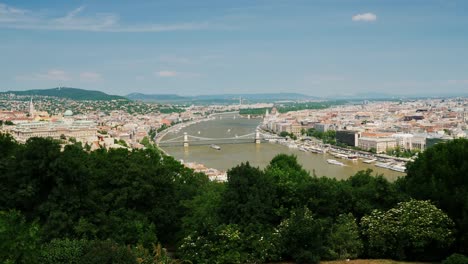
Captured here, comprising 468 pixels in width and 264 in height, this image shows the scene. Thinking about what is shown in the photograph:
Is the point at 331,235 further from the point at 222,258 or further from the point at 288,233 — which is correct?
the point at 222,258

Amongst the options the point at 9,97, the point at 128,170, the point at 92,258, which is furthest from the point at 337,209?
the point at 9,97

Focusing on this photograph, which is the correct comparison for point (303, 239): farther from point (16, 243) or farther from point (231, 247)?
point (16, 243)

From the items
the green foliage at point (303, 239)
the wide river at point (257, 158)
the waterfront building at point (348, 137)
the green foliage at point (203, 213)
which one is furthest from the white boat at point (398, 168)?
the green foliage at point (303, 239)

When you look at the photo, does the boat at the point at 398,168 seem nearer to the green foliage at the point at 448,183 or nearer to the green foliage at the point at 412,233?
the green foliage at the point at 448,183

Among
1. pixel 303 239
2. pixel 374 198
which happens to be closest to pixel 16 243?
pixel 303 239

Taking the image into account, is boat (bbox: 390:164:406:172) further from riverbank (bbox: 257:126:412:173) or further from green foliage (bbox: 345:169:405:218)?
green foliage (bbox: 345:169:405:218)

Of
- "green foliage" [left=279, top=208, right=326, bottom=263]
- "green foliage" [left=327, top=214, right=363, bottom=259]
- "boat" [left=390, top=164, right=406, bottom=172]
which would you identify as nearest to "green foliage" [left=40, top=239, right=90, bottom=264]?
"green foliage" [left=279, top=208, right=326, bottom=263]
